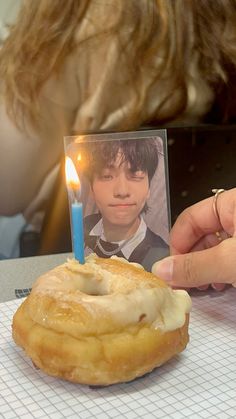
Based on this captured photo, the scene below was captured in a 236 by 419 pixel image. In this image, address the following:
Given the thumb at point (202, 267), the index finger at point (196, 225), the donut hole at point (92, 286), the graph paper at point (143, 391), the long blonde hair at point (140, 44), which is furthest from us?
the long blonde hair at point (140, 44)

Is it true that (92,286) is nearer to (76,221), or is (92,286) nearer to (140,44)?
(76,221)

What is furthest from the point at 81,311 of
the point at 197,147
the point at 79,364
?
the point at 197,147

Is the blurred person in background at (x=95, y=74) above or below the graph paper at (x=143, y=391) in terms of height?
above

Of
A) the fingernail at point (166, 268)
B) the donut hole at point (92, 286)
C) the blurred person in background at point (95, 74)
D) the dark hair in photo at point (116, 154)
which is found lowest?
the fingernail at point (166, 268)

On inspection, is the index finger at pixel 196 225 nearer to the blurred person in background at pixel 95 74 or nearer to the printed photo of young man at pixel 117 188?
the printed photo of young man at pixel 117 188

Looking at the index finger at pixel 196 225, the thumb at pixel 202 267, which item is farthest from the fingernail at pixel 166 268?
the index finger at pixel 196 225

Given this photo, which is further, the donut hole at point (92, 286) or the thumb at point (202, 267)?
the thumb at point (202, 267)

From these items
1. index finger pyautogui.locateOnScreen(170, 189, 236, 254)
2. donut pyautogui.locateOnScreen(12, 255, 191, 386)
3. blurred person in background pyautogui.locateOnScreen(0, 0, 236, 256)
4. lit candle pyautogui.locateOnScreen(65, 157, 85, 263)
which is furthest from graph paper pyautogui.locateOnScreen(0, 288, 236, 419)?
blurred person in background pyautogui.locateOnScreen(0, 0, 236, 256)
